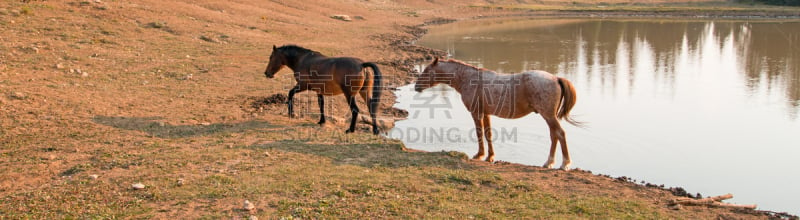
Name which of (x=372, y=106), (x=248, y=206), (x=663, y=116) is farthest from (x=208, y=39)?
(x=248, y=206)

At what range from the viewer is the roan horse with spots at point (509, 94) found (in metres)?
7.76

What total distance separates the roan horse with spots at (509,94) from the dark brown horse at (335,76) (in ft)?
3.02

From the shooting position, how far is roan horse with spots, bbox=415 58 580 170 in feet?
25.5

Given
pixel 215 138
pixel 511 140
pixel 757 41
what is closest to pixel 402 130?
pixel 511 140

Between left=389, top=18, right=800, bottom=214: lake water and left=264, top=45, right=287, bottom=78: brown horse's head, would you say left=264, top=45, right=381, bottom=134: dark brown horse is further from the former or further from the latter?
left=389, top=18, right=800, bottom=214: lake water

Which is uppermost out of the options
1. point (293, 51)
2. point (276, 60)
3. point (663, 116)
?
point (293, 51)

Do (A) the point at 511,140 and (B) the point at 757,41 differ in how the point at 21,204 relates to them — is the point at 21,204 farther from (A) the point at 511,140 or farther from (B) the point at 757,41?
(B) the point at 757,41

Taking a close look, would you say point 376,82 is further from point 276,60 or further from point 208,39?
point 208,39

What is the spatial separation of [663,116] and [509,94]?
240 inches

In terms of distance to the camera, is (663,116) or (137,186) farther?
(663,116)

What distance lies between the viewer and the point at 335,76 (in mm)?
9570

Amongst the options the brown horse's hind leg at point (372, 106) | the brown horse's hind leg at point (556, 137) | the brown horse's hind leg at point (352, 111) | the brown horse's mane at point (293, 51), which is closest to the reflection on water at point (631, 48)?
the brown horse's hind leg at point (556, 137)

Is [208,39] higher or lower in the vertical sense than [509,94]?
higher

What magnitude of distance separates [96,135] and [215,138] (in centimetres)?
155
